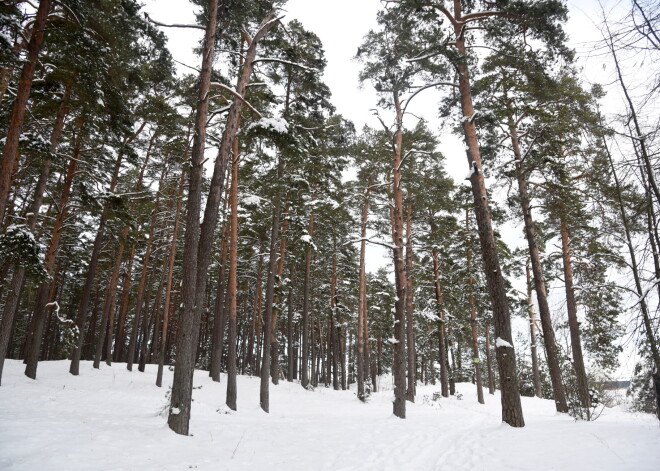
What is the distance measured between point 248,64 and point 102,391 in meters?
12.6

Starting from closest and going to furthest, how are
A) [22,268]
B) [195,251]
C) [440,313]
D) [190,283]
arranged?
[190,283]
[195,251]
[22,268]
[440,313]

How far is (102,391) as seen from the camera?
1227 cm

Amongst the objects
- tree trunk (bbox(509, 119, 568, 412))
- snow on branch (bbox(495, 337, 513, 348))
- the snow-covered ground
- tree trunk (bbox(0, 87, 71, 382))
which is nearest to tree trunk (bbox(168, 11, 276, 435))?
the snow-covered ground

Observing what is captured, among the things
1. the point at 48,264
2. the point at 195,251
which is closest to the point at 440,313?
the point at 195,251

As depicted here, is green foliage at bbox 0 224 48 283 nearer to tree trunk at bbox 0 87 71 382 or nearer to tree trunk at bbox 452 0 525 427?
tree trunk at bbox 0 87 71 382

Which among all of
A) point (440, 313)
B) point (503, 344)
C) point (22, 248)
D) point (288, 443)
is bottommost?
point (288, 443)

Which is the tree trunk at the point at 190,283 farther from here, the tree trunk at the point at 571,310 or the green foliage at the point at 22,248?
the tree trunk at the point at 571,310

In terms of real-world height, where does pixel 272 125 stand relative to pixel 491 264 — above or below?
above

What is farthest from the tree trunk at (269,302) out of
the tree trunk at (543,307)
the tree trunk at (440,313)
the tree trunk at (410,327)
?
the tree trunk at (440,313)

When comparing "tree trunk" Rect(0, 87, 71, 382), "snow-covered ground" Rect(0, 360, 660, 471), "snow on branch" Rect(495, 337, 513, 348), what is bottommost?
"snow-covered ground" Rect(0, 360, 660, 471)

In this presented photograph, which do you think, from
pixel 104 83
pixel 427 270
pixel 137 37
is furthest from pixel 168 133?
pixel 427 270

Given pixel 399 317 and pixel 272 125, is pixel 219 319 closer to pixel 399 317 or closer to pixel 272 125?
pixel 399 317

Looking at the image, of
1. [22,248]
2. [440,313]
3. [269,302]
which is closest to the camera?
[22,248]

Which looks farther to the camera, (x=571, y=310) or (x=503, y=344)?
(x=571, y=310)
